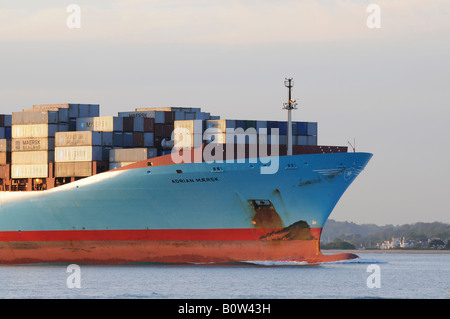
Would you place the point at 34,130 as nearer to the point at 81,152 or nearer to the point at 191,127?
the point at 81,152

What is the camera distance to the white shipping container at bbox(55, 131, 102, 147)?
65.5m

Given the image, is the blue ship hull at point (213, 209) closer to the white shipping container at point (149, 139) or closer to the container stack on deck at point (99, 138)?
the container stack on deck at point (99, 138)

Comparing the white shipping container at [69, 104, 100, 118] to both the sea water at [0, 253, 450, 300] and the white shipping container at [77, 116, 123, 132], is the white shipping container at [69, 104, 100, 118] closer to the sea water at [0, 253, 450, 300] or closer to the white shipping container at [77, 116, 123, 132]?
the white shipping container at [77, 116, 123, 132]

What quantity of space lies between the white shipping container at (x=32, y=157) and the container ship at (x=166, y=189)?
7 centimetres

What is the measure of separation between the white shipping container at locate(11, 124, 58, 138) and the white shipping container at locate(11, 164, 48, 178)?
239 centimetres

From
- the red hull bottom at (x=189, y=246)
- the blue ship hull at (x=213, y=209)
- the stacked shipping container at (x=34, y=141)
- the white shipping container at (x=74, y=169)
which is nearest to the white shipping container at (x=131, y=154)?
the blue ship hull at (x=213, y=209)

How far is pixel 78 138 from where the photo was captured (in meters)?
66.1

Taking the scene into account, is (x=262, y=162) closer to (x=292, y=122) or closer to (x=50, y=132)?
(x=292, y=122)

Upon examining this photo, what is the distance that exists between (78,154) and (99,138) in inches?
72.8

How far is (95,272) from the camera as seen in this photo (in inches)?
2381

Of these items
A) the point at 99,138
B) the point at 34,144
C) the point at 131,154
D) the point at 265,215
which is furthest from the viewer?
the point at 34,144
